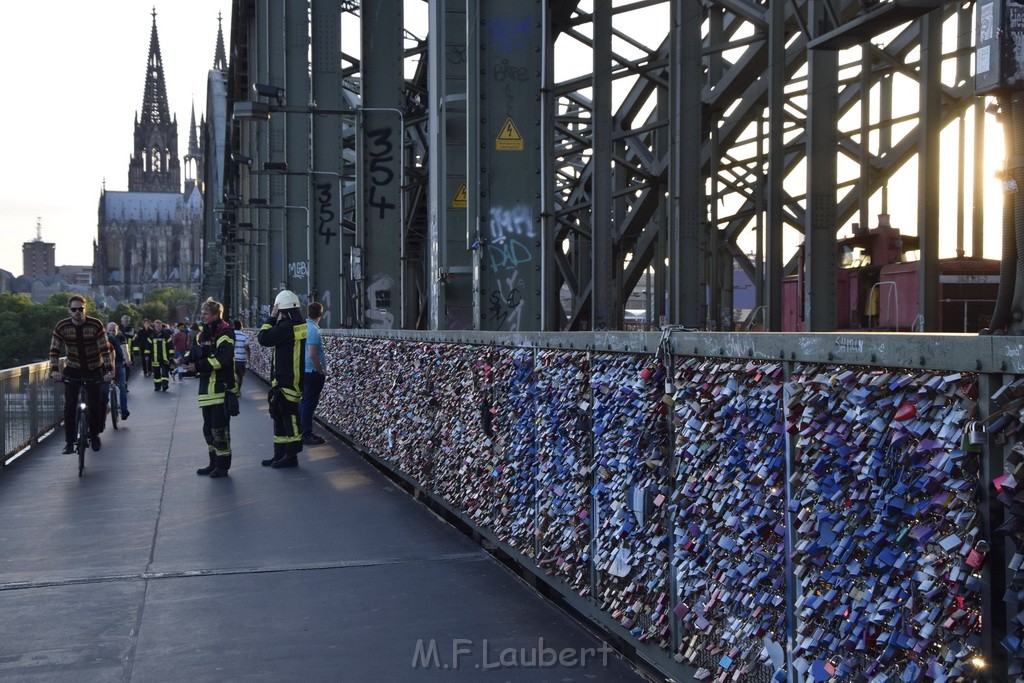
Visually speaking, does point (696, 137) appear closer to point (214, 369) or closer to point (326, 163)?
point (214, 369)

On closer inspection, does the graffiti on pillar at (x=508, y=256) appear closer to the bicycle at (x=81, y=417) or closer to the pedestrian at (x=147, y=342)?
the bicycle at (x=81, y=417)

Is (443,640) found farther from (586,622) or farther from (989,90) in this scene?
(989,90)

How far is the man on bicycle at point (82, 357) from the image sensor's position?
1512cm

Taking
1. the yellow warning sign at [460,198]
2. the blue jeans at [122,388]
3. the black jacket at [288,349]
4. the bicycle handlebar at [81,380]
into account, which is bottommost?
the blue jeans at [122,388]

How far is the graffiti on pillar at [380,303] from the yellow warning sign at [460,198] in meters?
7.44

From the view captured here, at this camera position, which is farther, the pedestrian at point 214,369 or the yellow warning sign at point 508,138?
the yellow warning sign at point 508,138

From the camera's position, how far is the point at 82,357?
598 inches

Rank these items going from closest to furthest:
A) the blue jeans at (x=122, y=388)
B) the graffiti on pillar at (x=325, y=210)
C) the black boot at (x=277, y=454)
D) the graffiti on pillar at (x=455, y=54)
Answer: the black boot at (x=277, y=454)
the graffiti on pillar at (x=455, y=54)
the blue jeans at (x=122, y=388)
the graffiti on pillar at (x=325, y=210)

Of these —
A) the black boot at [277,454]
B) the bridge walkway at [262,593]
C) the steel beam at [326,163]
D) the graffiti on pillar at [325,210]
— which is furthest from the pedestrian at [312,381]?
the graffiti on pillar at [325,210]

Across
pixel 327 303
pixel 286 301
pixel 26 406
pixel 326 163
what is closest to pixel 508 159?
pixel 286 301

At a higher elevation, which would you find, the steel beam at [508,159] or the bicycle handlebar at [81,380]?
the steel beam at [508,159]

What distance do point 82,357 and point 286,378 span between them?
8.50 ft

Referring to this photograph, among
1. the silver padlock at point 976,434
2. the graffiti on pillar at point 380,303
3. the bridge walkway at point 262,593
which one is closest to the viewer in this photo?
the silver padlock at point 976,434

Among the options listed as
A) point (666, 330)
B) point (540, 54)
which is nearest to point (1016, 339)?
point (666, 330)
